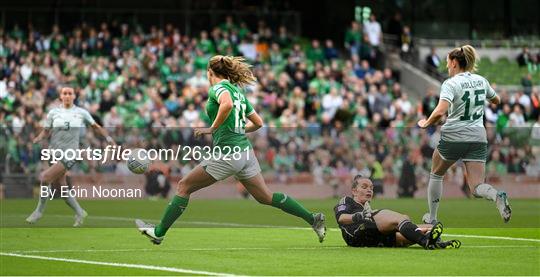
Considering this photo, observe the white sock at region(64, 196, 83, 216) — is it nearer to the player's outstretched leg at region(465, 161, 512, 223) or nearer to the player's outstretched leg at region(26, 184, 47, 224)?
the player's outstretched leg at region(26, 184, 47, 224)

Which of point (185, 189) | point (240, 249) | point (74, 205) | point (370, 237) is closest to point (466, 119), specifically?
point (370, 237)

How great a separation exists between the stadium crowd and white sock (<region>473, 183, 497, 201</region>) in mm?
12876

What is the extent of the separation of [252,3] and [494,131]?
43.5 ft

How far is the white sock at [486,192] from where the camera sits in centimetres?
1551

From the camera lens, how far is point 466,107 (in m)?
15.8

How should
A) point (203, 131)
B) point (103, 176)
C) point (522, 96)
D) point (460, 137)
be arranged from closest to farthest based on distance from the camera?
point (203, 131)
point (460, 137)
point (103, 176)
point (522, 96)

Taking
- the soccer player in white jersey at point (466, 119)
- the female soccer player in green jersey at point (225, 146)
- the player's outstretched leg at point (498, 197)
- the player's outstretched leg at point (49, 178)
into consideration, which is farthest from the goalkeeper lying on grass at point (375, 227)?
the player's outstretched leg at point (49, 178)

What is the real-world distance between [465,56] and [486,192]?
165cm

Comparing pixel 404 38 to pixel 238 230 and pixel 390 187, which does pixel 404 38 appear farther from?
pixel 238 230

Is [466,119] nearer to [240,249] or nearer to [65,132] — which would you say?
[240,249]

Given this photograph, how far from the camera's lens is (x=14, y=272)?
12.3 metres

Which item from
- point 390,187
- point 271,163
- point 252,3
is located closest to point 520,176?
point 390,187

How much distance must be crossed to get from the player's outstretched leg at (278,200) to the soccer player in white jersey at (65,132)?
18.1 ft

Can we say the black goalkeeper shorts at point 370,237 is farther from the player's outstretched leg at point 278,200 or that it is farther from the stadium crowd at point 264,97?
the stadium crowd at point 264,97
